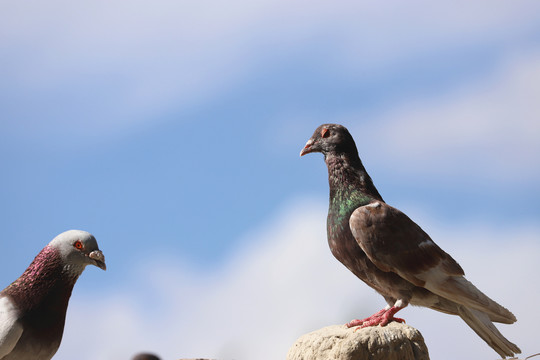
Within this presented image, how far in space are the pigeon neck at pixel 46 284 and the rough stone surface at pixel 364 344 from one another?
9.73 feet

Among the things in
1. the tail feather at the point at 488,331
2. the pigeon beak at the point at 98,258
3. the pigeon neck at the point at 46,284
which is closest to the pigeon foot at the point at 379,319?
the tail feather at the point at 488,331

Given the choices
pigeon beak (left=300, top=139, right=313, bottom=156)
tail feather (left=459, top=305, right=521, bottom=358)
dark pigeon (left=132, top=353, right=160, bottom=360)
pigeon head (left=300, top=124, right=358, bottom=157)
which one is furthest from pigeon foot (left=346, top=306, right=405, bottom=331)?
dark pigeon (left=132, top=353, right=160, bottom=360)

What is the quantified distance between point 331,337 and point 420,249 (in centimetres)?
163

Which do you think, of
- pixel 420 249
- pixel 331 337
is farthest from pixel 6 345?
pixel 420 249

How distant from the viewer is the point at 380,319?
8992 millimetres

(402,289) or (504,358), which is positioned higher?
(402,289)

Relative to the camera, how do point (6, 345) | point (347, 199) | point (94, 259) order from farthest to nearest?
point (347, 199), point (94, 259), point (6, 345)

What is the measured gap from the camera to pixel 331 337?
8.76 metres

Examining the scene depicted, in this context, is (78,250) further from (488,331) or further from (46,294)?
(488,331)

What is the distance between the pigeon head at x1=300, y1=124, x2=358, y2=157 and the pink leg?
219 centimetres

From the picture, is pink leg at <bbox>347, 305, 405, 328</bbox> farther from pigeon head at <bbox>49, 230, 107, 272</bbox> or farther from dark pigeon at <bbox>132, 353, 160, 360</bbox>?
pigeon head at <bbox>49, 230, 107, 272</bbox>

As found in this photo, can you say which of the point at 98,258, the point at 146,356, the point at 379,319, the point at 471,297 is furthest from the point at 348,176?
the point at 146,356

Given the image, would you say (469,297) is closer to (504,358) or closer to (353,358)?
(504,358)

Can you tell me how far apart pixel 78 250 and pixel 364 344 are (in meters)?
3.54
